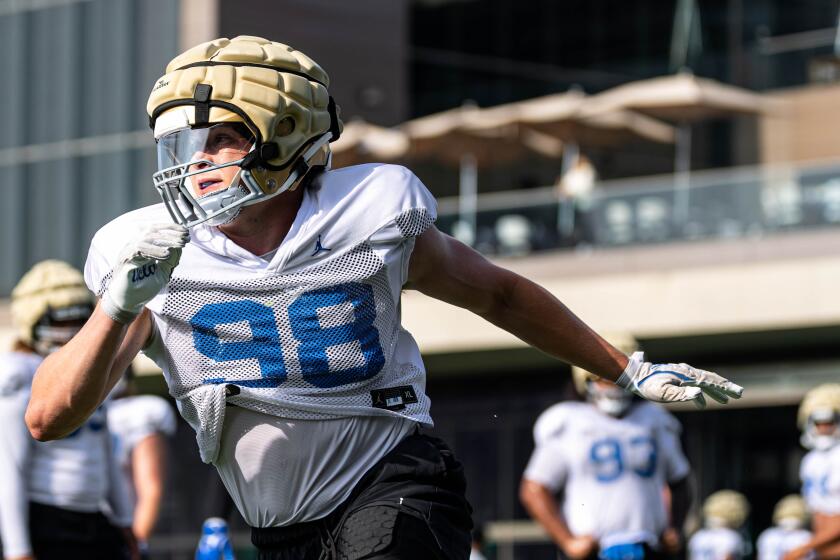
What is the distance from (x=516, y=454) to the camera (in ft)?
90.7

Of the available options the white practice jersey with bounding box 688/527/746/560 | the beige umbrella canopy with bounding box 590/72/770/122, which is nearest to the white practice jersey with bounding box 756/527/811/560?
the white practice jersey with bounding box 688/527/746/560

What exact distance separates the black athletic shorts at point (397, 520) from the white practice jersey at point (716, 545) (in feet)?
50.9

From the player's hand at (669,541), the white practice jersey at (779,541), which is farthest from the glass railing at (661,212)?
the player's hand at (669,541)

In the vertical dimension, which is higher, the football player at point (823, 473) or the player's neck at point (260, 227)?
the player's neck at point (260, 227)

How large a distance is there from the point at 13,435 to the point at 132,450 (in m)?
2.03

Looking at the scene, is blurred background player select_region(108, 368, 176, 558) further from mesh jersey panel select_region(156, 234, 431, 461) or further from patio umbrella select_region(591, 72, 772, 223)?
patio umbrella select_region(591, 72, 772, 223)

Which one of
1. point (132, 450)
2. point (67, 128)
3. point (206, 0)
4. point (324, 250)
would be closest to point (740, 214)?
point (206, 0)

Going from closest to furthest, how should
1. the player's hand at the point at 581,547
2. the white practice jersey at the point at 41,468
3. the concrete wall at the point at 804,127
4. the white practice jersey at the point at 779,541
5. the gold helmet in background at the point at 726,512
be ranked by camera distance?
the white practice jersey at the point at 41,468 < the player's hand at the point at 581,547 < the white practice jersey at the point at 779,541 < the gold helmet in background at the point at 726,512 < the concrete wall at the point at 804,127

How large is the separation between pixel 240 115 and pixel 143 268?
514mm

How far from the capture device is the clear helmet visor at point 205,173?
432 cm

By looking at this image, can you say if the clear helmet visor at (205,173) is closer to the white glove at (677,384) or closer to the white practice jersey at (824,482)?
the white glove at (677,384)

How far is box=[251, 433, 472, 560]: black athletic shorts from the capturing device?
4449 mm

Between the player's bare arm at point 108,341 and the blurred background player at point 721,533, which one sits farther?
the blurred background player at point 721,533

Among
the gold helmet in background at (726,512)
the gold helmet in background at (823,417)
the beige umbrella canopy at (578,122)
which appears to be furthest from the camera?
the beige umbrella canopy at (578,122)
